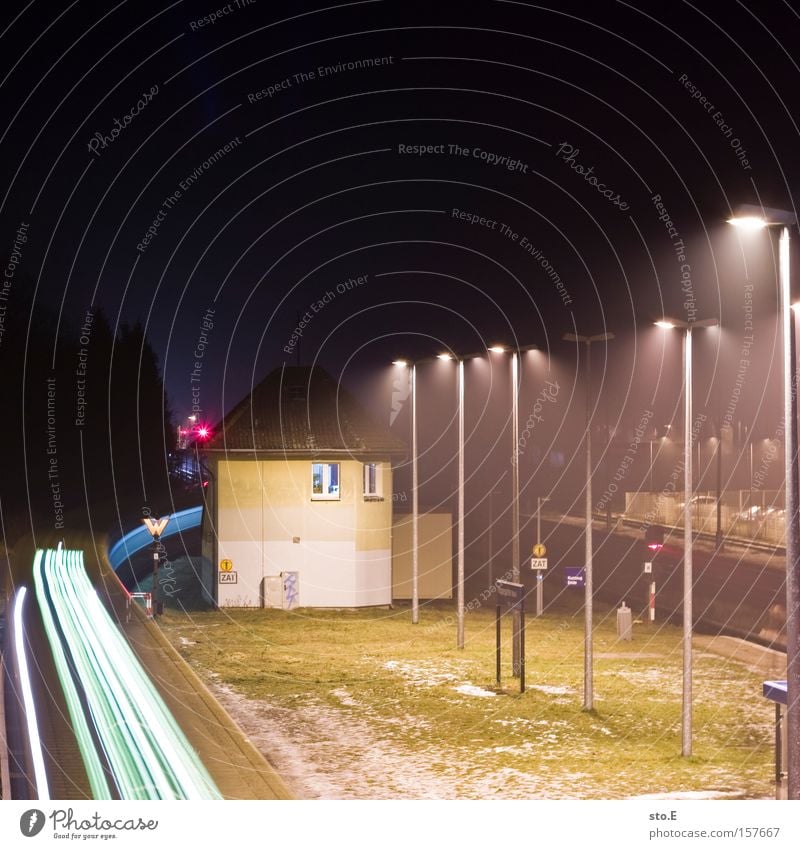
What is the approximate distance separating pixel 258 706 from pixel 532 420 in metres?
56.8

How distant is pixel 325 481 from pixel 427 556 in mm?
4597

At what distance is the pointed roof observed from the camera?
35281 mm

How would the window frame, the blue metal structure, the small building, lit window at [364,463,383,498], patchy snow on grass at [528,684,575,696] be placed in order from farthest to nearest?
the blue metal structure, lit window at [364,463,383,498], the window frame, the small building, patchy snow on grass at [528,684,575,696]

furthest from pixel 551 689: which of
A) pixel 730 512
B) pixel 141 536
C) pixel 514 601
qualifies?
pixel 141 536

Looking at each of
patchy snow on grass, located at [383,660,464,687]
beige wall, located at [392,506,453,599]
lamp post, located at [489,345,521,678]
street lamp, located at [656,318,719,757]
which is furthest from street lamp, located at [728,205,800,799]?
beige wall, located at [392,506,453,599]

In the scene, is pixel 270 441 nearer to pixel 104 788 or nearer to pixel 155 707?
pixel 155 707

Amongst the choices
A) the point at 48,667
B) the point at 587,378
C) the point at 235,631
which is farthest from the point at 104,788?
the point at 235,631

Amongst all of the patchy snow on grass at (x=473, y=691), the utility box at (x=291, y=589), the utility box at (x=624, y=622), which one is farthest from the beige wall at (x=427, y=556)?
the patchy snow on grass at (x=473, y=691)

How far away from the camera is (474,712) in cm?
1977

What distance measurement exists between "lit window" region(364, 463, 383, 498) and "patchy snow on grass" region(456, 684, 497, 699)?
14.1m

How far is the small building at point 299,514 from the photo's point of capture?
3456cm

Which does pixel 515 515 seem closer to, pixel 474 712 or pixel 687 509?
pixel 474 712

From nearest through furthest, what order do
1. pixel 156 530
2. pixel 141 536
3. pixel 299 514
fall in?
1. pixel 156 530
2. pixel 299 514
3. pixel 141 536

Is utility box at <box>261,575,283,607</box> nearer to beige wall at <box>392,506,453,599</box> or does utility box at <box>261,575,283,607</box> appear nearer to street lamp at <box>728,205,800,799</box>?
beige wall at <box>392,506,453,599</box>
